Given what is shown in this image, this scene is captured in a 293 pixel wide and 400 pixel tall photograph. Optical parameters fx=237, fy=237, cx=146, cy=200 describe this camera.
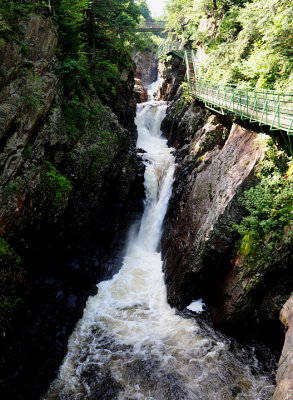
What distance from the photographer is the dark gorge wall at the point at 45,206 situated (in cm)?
749

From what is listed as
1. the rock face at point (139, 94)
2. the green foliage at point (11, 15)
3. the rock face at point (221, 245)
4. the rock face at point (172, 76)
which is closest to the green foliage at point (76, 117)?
the green foliage at point (11, 15)

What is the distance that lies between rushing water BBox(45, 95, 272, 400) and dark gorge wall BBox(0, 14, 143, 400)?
71 cm

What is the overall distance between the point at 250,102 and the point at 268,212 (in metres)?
5.11

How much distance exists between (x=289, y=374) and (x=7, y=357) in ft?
23.8

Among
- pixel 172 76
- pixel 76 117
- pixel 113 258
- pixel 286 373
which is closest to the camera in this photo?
pixel 286 373

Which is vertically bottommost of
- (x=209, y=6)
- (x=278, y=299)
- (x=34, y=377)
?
(x=34, y=377)

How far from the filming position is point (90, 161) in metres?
12.0

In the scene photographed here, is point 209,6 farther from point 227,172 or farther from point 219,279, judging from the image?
point 219,279

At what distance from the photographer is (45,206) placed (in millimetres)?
9383

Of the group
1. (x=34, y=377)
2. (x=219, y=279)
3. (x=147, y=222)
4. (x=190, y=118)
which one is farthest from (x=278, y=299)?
(x=190, y=118)

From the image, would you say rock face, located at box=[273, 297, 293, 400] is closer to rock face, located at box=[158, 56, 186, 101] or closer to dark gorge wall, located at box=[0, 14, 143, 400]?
dark gorge wall, located at box=[0, 14, 143, 400]

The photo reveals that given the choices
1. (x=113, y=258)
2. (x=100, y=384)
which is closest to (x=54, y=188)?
(x=113, y=258)

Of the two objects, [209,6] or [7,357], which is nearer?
[7,357]

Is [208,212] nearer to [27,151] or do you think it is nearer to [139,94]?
[27,151]
